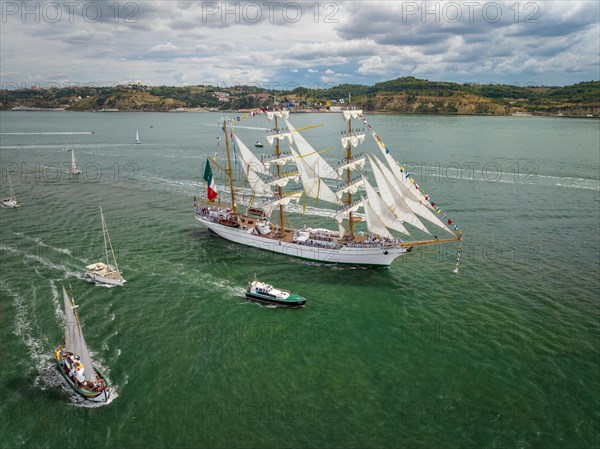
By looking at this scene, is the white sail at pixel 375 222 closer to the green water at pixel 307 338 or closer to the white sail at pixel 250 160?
the green water at pixel 307 338

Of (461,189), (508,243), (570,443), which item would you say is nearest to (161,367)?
(570,443)

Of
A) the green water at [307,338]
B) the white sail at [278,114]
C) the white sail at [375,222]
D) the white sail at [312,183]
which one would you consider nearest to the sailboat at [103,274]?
the green water at [307,338]

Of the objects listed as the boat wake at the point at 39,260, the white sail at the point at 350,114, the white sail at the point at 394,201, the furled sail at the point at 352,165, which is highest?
the white sail at the point at 350,114

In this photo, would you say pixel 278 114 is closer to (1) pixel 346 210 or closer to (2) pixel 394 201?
(1) pixel 346 210

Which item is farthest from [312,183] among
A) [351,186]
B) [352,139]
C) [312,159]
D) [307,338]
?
[307,338]

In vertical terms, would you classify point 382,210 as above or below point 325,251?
above

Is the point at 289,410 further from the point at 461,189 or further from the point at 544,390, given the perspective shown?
the point at 461,189
